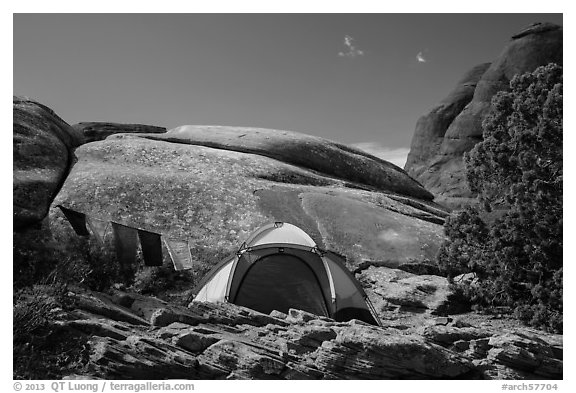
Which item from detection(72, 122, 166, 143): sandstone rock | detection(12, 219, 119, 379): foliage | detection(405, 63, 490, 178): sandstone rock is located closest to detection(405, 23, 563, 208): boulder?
detection(405, 63, 490, 178): sandstone rock

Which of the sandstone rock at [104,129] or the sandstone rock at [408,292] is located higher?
the sandstone rock at [104,129]

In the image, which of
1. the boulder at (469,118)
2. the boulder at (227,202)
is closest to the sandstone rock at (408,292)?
the boulder at (227,202)

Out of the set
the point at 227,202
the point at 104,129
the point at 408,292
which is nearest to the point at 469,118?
the point at 104,129

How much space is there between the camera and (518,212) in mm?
17172

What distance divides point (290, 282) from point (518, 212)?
8.87 metres

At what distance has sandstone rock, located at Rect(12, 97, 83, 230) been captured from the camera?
2280cm

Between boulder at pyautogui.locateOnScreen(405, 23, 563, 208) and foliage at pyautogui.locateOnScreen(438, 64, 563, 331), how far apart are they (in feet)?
166

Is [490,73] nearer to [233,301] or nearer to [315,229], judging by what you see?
[315,229]

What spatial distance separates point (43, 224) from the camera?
72.6ft

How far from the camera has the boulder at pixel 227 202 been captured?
2345cm

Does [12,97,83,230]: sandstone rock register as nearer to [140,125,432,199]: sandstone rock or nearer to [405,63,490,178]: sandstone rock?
[140,125,432,199]: sandstone rock

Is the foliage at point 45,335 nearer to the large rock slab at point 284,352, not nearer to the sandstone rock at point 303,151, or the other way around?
the large rock slab at point 284,352

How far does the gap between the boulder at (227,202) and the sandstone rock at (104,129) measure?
7631 millimetres

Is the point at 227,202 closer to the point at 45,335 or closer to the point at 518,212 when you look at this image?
the point at 518,212
